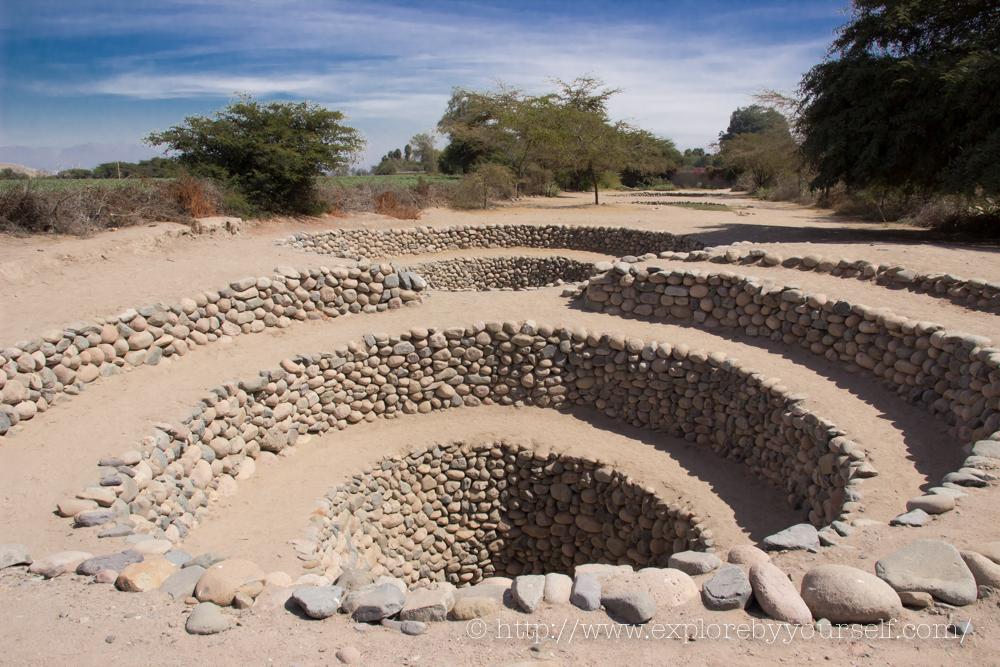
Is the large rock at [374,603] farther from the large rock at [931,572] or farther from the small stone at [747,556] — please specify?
the large rock at [931,572]

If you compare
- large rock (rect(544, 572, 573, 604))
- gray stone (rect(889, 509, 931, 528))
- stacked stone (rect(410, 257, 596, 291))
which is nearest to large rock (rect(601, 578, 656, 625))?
large rock (rect(544, 572, 573, 604))

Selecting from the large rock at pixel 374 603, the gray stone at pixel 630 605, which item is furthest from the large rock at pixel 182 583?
the gray stone at pixel 630 605

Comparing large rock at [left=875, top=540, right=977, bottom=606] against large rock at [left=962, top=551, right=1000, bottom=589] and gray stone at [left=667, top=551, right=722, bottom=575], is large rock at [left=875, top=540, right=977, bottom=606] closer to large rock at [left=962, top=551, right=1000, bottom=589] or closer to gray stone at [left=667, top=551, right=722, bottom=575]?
large rock at [left=962, top=551, right=1000, bottom=589]

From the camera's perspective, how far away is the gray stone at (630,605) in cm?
323

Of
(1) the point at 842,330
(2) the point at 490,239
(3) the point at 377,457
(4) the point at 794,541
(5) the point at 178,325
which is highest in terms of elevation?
(2) the point at 490,239

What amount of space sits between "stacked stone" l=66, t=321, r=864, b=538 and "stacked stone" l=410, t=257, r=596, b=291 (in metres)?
9.68

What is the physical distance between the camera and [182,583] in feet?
12.4

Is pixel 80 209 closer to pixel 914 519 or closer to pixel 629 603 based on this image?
pixel 629 603

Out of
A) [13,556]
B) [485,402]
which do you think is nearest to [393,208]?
[485,402]

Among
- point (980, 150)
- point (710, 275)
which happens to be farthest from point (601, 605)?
point (980, 150)

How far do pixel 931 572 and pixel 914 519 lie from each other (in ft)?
3.15

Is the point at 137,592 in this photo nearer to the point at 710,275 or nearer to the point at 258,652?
the point at 258,652

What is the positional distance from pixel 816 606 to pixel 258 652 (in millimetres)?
2704

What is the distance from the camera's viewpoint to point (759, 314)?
364 inches
